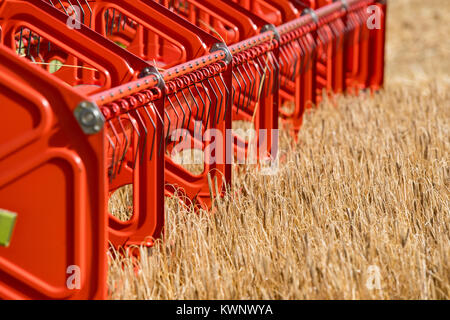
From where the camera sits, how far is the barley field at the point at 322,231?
141 inches

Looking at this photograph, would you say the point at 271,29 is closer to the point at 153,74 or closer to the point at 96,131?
the point at 153,74

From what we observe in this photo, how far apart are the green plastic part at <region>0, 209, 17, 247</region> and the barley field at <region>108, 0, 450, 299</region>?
48 cm

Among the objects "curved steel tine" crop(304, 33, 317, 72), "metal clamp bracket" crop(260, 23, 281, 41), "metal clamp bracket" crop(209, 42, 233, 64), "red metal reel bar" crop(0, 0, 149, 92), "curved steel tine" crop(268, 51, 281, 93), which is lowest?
"red metal reel bar" crop(0, 0, 149, 92)

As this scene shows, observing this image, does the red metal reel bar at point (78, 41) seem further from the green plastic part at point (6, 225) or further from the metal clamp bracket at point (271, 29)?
the metal clamp bracket at point (271, 29)

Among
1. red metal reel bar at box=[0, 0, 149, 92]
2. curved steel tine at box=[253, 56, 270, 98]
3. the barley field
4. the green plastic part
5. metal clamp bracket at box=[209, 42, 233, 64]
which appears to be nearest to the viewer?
the green plastic part

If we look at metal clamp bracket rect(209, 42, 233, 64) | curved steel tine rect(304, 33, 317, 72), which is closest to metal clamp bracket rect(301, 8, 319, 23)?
curved steel tine rect(304, 33, 317, 72)

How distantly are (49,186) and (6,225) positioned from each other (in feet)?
0.79

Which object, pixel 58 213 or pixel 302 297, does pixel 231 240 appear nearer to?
pixel 302 297

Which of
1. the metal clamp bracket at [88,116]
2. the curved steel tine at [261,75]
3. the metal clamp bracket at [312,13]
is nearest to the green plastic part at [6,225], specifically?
the metal clamp bracket at [88,116]

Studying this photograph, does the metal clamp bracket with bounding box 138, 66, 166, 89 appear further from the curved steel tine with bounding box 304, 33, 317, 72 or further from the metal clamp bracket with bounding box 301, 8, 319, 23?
the metal clamp bracket with bounding box 301, 8, 319, 23

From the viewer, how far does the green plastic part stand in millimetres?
3240

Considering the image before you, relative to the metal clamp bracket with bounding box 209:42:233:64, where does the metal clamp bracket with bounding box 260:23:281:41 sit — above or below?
above

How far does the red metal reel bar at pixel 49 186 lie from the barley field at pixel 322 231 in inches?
11.3

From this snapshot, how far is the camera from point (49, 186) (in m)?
3.19
